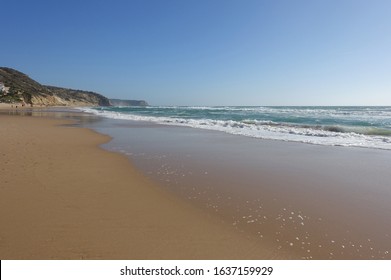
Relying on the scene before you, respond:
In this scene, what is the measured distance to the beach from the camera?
117 inches

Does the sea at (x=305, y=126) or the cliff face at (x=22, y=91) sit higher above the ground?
the cliff face at (x=22, y=91)

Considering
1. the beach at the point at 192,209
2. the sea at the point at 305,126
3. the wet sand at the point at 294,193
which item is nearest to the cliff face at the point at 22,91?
the sea at the point at 305,126

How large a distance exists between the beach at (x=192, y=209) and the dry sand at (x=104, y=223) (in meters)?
→ 0.01

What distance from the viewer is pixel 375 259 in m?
2.90

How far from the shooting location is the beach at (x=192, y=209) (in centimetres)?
298

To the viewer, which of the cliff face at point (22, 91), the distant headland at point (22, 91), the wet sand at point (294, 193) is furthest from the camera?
the cliff face at point (22, 91)

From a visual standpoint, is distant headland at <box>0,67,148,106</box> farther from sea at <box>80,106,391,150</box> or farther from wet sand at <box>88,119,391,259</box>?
wet sand at <box>88,119,391,259</box>

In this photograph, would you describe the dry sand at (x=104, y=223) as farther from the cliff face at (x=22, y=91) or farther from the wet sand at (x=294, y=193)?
the cliff face at (x=22, y=91)

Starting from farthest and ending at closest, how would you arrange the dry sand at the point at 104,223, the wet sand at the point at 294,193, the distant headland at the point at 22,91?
1. the distant headland at the point at 22,91
2. the wet sand at the point at 294,193
3. the dry sand at the point at 104,223

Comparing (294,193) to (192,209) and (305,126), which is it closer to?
(192,209)

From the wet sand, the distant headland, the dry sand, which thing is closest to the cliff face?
the distant headland

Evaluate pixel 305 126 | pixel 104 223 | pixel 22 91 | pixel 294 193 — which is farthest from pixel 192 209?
pixel 22 91

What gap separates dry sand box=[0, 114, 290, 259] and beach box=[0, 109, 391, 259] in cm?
1

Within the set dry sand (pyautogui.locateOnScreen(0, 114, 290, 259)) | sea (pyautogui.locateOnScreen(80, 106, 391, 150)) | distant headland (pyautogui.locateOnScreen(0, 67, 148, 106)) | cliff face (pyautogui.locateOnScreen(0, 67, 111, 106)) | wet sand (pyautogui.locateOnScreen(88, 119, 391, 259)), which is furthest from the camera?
cliff face (pyautogui.locateOnScreen(0, 67, 111, 106))
